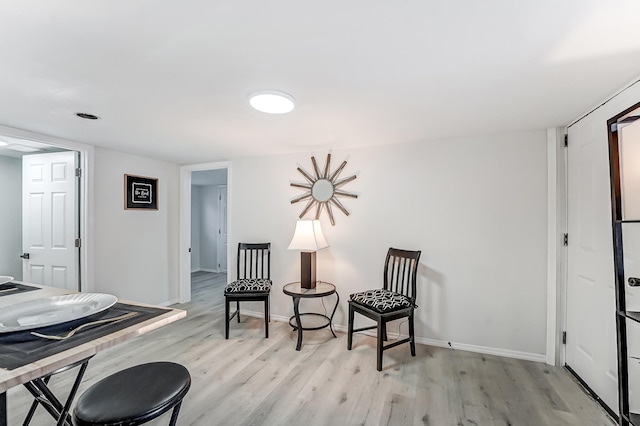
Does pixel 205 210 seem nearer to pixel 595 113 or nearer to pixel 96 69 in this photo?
pixel 96 69

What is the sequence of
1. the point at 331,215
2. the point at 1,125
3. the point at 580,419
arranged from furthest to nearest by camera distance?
1. the point at 331,215
2. the point at 1,125
3. the point at 580,419

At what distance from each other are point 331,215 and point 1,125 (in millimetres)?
3114

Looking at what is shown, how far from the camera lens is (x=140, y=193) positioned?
12.4ft

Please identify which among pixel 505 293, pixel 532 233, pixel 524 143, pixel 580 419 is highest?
pixel 524 143

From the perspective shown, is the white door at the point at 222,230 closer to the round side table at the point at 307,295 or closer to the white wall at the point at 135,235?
the white wall at the point at 135,235

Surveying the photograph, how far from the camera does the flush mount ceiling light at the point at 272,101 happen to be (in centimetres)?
182

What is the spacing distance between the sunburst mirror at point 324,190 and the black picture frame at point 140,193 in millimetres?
2075

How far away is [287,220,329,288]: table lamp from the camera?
10.0 feet

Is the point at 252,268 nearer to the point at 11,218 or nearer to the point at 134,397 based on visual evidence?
the point at 134,397

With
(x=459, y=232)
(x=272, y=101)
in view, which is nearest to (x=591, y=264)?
(x=459, y=232)

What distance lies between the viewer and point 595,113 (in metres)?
2.06

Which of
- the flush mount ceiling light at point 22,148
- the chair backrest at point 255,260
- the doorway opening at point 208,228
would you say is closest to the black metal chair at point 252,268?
the chair backrest at point 255,260

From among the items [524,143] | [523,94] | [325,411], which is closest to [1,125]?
[325,411]

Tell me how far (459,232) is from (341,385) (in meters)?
1.78
